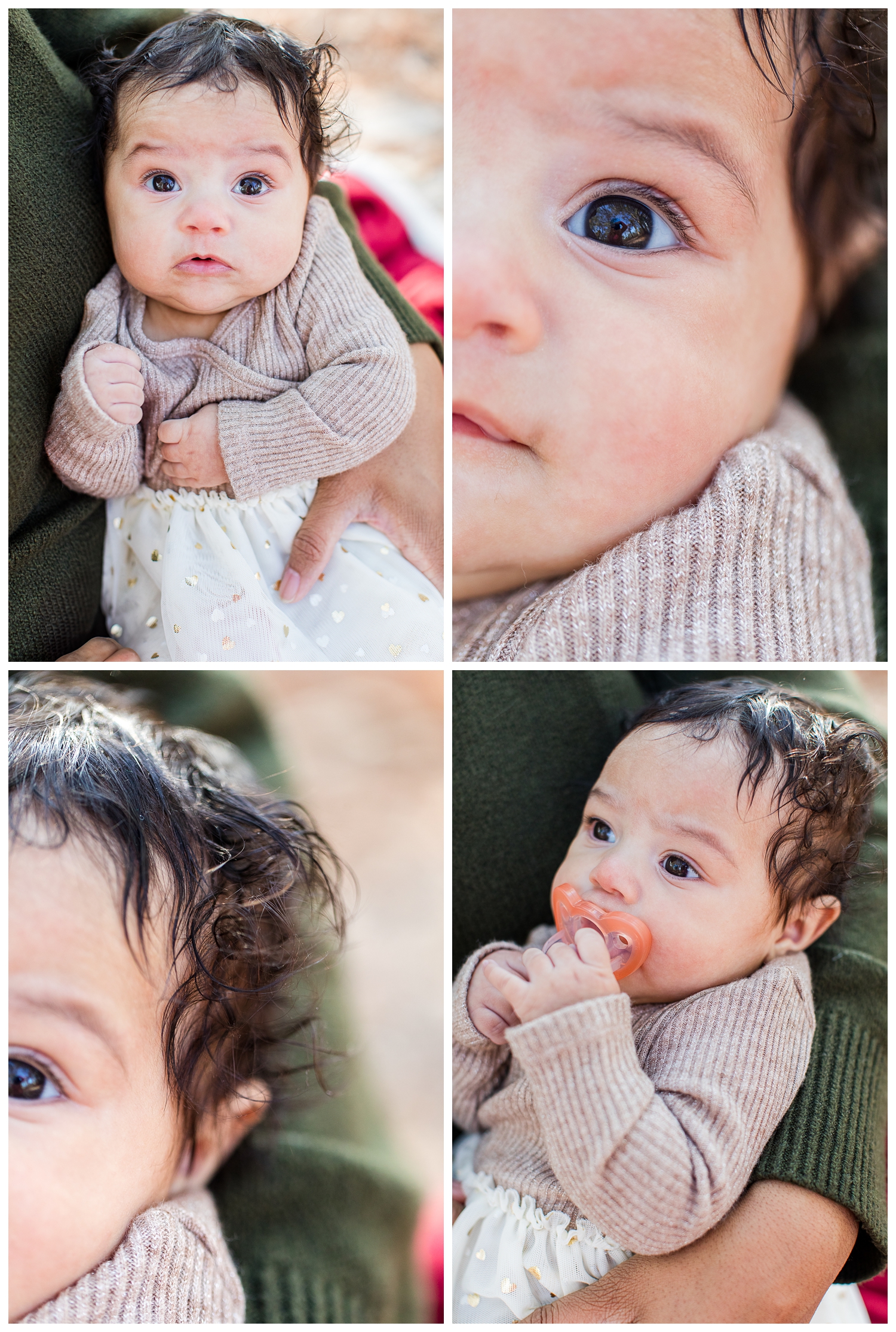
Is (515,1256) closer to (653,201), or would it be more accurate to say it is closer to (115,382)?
(115,382)

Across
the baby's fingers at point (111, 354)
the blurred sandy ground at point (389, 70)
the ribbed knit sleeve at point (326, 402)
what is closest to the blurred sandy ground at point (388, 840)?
the ribbed knit sleeve at point (326, 402)

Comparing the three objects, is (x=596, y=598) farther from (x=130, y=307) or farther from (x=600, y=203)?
(x=130, y=307)

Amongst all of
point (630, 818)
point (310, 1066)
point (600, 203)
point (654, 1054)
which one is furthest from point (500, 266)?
point (310, 1066)

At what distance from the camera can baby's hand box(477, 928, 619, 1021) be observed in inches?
32.9

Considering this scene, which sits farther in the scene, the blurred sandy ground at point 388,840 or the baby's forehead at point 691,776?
the blurred sandy ground at point 388,840

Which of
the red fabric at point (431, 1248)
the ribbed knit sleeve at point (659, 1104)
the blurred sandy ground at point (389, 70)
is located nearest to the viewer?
the ribbed knit sleeve at point (659, 1104)

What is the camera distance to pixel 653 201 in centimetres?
86

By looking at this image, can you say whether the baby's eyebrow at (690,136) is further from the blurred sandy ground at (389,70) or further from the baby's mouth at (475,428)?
the baby's mouth at (475,428)

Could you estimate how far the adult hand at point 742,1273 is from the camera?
32.9 inches

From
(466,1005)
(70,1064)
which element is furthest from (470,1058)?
(70,1064)

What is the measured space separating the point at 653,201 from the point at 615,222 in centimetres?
4

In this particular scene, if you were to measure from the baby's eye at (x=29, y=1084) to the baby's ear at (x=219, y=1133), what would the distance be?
17 centimetres

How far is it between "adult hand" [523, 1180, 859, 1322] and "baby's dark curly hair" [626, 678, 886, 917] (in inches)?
10.8

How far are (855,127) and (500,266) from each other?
1.49 feet
